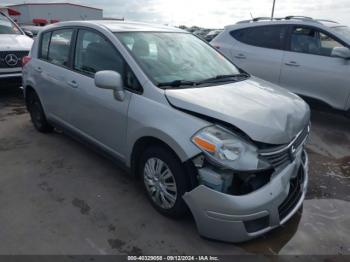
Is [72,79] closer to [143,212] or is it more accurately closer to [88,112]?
[88,112]

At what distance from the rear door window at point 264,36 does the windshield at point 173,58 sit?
2.52 m

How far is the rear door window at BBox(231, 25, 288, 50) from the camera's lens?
5.90m

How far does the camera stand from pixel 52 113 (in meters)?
4.39

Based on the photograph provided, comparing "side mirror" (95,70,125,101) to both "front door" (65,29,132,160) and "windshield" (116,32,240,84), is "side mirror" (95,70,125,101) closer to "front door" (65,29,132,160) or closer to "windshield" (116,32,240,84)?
"front door" (65,29,132,160)

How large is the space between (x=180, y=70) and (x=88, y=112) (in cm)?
115

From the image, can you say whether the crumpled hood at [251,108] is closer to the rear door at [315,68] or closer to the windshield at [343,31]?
the rear door at [315,68]

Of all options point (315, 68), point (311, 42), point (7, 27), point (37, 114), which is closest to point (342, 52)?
point (315, 68)

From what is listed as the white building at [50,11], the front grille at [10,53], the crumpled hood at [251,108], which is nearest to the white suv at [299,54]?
the crumpled hood at [251,108]

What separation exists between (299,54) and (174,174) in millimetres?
4101

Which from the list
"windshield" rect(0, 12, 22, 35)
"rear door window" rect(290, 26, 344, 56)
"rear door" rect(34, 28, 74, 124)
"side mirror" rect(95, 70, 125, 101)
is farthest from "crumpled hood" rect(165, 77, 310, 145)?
"windshield" rect(0, 12, 22, 35)

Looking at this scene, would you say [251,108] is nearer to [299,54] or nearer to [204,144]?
[204,144]

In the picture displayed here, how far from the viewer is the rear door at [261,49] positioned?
19.4 ft

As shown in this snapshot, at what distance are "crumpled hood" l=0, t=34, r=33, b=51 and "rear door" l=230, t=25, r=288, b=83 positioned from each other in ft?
14.8

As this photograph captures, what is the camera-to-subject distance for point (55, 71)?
412 centimetres
